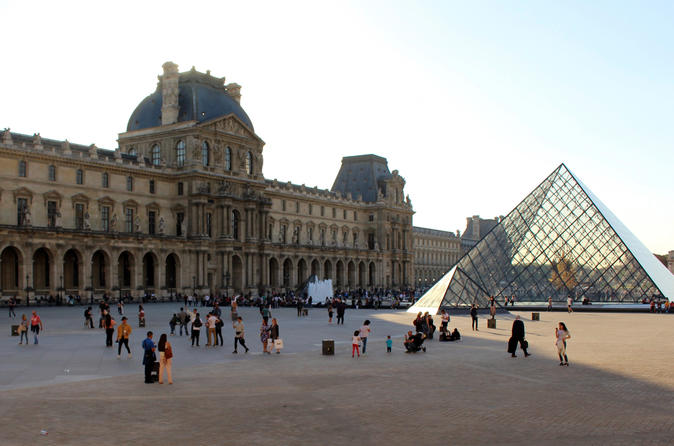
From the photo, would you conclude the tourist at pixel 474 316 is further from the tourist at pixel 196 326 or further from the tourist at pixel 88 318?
the tourist at pixel 88 318

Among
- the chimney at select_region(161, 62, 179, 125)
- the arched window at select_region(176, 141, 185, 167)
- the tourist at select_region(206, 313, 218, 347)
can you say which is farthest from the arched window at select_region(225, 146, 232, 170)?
the tourist at select_region(206, 313, 218, 347)

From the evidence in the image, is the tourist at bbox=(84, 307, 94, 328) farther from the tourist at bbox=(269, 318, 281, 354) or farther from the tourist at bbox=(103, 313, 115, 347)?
the tourist at bbox=(269, 318, 281, 354)

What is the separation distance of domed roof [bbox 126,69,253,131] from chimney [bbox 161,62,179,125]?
57 cm

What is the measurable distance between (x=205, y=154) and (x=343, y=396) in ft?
181

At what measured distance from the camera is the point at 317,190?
9031 centimetres

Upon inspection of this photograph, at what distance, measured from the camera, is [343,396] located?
14992 mm

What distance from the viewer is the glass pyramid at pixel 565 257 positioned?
47656mm

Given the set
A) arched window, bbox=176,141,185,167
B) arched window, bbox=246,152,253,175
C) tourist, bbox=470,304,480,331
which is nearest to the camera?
tourist, bbox=470,304,480,331

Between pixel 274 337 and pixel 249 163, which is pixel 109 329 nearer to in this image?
pixel 274 337

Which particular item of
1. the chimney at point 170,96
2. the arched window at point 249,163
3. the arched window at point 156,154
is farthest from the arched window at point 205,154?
the arched window at point 249,163

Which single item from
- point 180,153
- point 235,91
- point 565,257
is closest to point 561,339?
point 565,257

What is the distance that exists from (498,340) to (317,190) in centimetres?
6439

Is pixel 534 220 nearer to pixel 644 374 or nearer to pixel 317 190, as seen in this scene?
pixel 644 374

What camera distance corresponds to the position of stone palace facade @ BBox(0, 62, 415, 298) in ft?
178
